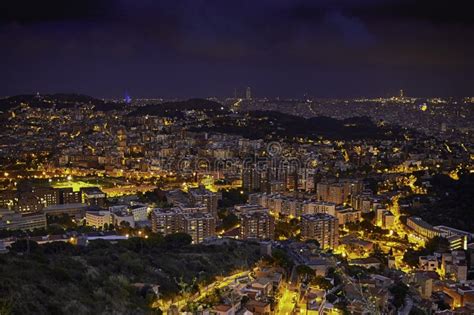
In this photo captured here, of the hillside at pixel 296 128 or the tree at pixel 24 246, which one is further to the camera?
the hillside at pixel 296 128

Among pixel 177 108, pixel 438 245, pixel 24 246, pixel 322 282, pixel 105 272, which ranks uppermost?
pixel 177 108

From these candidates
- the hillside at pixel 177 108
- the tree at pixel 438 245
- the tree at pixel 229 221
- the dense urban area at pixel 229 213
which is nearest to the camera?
the dense urban area at pixel 229 213

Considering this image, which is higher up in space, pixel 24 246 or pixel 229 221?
pixel 24 246

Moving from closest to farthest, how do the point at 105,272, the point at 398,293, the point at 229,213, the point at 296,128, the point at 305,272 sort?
the point at 105,272
the point at 398,293
the point at 305,272
the point at 229,213
the point at 296,128

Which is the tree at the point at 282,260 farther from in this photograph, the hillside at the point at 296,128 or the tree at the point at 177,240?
the hillside at the point at 296,128

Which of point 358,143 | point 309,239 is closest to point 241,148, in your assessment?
point 358,143

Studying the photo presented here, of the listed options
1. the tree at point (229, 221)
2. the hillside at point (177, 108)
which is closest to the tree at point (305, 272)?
the tree at point (229, 221)

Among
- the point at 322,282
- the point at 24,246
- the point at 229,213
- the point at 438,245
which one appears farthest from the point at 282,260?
the point at 229,213

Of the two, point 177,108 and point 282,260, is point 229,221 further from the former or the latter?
point 177,108

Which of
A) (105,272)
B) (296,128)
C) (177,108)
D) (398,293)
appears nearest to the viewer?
(105,272)
